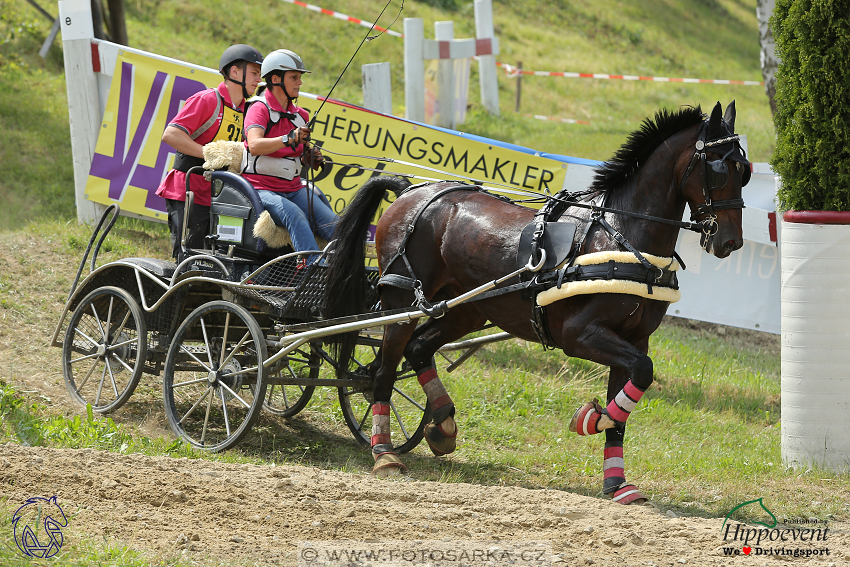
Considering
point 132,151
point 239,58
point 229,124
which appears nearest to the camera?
point 239,58

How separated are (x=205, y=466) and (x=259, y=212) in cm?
174

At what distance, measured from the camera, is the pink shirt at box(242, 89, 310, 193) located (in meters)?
5.88

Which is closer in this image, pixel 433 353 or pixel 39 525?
pixel 39 525

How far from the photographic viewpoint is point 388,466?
5293 millimetres

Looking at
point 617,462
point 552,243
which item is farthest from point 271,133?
point 617,462

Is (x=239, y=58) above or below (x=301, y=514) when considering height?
above

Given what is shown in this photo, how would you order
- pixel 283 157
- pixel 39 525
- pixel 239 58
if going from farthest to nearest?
pixel 239 58, pixel 283 157, pixel 39 525

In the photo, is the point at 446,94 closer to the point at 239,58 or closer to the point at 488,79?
the point at 488,79

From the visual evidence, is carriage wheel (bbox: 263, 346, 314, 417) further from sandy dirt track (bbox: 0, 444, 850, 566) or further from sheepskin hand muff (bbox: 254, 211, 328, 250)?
sandy dirt track (bbox: 0, 444, 850, 566)

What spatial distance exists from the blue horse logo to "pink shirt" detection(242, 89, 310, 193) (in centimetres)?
270

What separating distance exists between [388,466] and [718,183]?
2536mm

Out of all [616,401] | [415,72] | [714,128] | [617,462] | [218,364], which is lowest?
[617,462]

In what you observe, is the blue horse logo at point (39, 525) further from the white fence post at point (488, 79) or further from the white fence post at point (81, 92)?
the white fence post at point (488, 79)

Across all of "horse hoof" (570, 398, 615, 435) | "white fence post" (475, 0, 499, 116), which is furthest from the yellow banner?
"white fence post" (475, 0, 499, 116)
